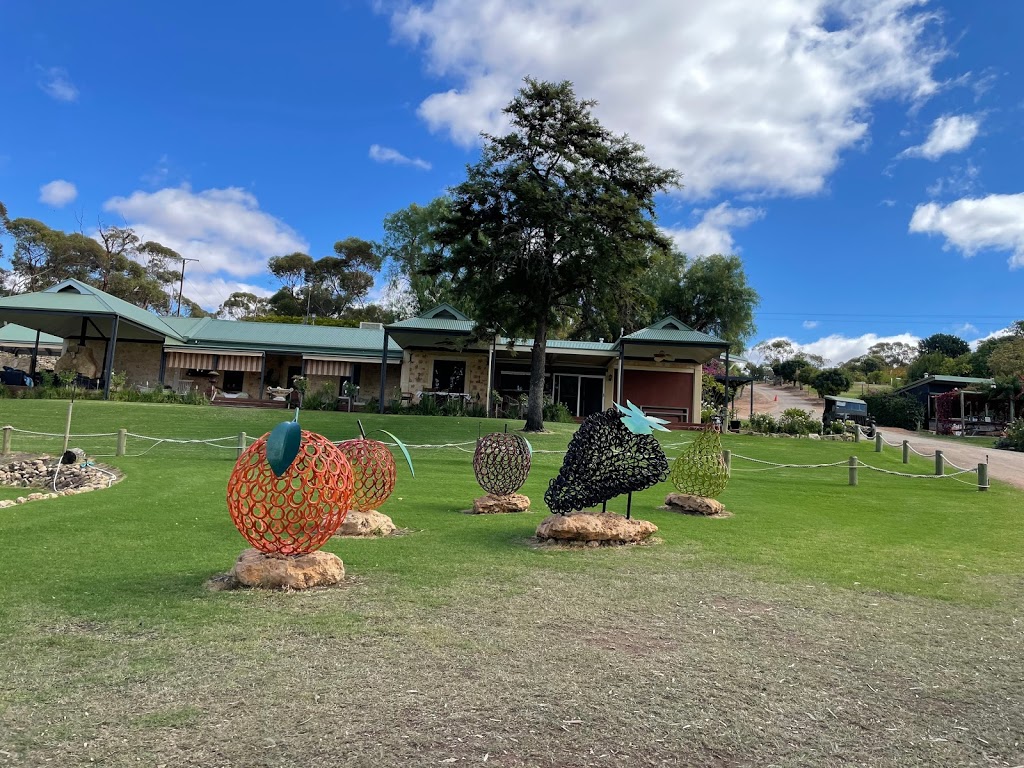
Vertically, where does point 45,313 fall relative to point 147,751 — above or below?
above

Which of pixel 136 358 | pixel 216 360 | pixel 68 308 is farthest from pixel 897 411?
pixel 68 308

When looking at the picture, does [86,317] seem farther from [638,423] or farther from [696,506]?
[638,423]

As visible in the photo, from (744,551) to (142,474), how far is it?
11194 mm

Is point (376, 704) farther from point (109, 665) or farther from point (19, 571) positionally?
point (19, 571)

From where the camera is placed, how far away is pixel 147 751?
2.82 meters

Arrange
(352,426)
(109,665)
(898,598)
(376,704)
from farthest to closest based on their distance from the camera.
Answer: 1. (352,426)
2. (898,598)
3. (109,665)
4. (376,704)

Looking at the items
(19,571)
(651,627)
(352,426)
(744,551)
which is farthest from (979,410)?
(19,571)

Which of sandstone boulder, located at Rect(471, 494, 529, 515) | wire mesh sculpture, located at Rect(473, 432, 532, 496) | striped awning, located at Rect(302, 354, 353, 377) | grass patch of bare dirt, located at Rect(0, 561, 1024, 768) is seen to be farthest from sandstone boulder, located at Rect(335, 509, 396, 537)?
striped awning, located at Rect(302, 354, 353, 377)

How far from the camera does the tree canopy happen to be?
66.5ft

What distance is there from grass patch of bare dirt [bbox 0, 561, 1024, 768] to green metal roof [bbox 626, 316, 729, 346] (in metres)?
21.2

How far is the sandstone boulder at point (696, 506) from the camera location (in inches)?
385

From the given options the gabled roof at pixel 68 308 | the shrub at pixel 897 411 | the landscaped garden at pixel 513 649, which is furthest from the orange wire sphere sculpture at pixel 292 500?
the shrub at pixel 897 411

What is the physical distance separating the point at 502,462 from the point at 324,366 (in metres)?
22.3

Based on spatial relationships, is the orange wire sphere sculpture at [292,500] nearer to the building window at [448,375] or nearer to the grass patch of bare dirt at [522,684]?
the grass patch of bare dirt at [522,684]
